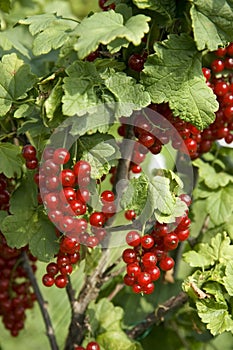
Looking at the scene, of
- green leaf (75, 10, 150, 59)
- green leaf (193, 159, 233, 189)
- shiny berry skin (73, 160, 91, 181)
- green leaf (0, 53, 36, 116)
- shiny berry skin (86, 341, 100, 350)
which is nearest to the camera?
green leaf (75, 10, 150, 59)

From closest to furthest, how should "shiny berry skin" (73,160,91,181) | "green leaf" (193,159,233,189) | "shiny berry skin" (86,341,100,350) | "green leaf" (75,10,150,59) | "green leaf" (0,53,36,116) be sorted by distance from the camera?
"green leaf" (75,10,150,59) → "shiny berry skin" (73,160,91,181) → "green leaf" (0,53,36,116) → "shiny berry skin" (86,341,100,350) → "green leaf" (193,159,233,189)

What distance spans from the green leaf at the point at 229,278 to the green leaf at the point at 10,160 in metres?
0.39

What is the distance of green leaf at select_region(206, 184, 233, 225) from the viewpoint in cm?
138

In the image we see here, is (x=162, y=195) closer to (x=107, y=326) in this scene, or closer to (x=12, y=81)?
(x=12, y=81)

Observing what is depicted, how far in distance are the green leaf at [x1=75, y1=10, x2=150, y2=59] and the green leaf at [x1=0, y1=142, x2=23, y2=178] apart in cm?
30

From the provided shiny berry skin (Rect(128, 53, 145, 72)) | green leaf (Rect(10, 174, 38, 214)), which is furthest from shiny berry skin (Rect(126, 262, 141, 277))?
shiny berry skin (Rect(128, 53, 145, 72))

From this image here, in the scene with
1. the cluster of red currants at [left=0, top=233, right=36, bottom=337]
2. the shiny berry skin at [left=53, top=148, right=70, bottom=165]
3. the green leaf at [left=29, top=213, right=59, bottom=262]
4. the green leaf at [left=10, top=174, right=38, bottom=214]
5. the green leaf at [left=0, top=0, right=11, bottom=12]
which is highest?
the green leaf at [left=0, top=0, right=11, bottom=12]

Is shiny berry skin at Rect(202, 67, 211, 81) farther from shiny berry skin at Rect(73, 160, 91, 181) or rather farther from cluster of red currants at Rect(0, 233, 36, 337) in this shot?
cluster of red currants at Rect(0, 233, 36, 337)

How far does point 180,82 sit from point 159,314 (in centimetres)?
52

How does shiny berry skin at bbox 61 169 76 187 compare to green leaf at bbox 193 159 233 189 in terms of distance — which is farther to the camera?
green leaf at bbox 193 159 233 189

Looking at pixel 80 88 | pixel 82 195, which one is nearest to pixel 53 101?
pixel 80 88

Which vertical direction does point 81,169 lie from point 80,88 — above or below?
below

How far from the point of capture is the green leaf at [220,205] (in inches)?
54.2

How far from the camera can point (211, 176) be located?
4.66ft
